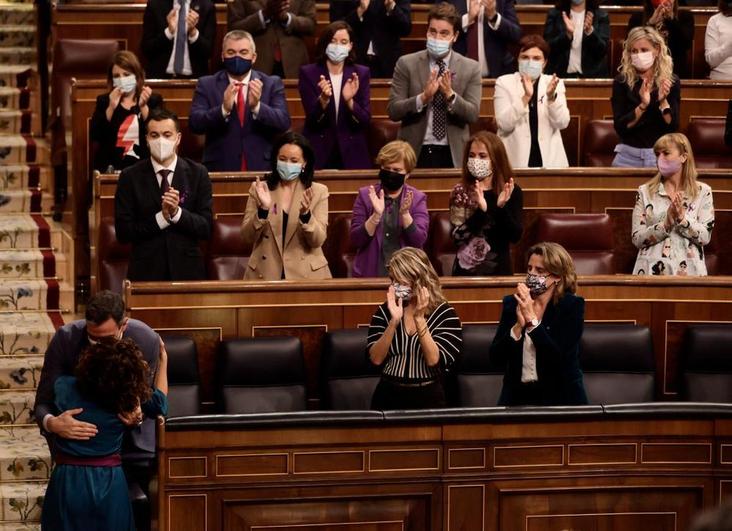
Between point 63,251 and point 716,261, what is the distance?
2832 mm

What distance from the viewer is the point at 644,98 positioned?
6.08 metres

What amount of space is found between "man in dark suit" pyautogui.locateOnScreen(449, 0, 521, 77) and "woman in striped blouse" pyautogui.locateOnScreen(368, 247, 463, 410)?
113 inches

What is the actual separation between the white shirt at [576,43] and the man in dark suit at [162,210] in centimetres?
269

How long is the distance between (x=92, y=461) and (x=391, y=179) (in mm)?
1797

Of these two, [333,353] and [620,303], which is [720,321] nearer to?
[620,303]

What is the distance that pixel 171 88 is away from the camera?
254 inches

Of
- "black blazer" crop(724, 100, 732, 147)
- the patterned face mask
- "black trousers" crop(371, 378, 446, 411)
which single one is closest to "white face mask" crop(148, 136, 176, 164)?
the patterned face mask

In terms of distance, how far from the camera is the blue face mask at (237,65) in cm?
580

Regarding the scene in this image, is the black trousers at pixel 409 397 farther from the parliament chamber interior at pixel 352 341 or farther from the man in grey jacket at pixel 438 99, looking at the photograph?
the man in grey jacket at pixel 438 99

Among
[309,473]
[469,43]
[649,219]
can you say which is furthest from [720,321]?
[469,43]

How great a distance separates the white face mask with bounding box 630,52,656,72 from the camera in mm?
6074

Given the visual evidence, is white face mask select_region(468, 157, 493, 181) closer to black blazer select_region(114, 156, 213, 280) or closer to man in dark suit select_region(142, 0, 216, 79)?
black blazer select_region(114, 156, 213, 280)

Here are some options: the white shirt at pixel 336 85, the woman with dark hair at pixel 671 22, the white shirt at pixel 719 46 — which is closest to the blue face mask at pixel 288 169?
the white shirt at pixel 336 85

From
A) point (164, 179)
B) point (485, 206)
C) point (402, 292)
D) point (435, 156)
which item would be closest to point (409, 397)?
point (402, 292)
